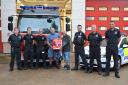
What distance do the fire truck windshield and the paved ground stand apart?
1.72 metres

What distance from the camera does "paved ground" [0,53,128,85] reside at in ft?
44.6

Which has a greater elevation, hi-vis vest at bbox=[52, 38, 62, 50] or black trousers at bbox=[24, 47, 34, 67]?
hi-vis vest at bbox=[52, 38, 62, 50]

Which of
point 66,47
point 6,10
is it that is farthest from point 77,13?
point 66,47

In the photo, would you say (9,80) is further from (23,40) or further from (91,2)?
(91,2)

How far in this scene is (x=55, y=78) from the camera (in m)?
14.4

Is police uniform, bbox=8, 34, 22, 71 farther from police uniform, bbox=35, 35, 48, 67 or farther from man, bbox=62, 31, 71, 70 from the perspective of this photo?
man, bbox=62, 31, 71, 70

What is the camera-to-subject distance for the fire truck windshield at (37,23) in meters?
16.9

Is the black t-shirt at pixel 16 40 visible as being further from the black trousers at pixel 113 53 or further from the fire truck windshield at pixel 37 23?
the black trousers at pixel 113 53

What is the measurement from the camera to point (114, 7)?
72.7 feet

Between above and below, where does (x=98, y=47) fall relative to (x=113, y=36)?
below

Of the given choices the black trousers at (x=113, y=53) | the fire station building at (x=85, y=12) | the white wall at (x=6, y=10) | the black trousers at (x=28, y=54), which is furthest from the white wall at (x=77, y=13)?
the black trousers at (x=113, y=53)

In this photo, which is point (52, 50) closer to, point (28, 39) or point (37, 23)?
point (28, 39)

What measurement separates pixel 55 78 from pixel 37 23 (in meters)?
3.36

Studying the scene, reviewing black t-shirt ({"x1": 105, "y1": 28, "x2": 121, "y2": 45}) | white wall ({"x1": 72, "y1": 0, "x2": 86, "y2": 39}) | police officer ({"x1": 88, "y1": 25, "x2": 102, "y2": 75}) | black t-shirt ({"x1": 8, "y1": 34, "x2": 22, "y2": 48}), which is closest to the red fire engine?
white wall ({"x1": 72, "y1": 0, "x2": 86, "y2": 39})
